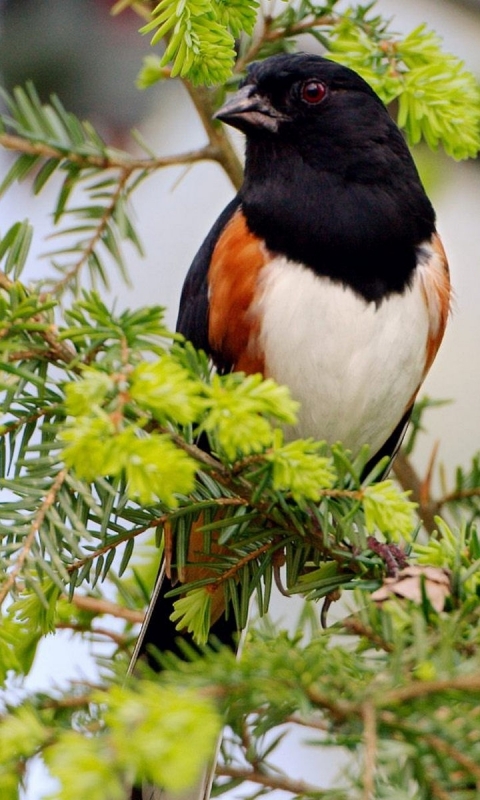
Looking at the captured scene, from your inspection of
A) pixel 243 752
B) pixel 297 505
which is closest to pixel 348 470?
pixel 297 505

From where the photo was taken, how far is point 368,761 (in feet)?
2.30

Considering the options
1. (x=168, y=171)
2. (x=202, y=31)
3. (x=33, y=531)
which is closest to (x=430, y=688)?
(x=33, y=531)

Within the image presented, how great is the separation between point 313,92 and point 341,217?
24cm

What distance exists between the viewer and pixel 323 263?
160 centimetres

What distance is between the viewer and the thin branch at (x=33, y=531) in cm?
93

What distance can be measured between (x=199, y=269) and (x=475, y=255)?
10.2 feet

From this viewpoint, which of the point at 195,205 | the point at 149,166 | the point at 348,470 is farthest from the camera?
the point at 195,205

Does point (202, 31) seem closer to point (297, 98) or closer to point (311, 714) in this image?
point (297, 98)

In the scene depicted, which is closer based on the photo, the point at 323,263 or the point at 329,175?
the point at 323,263

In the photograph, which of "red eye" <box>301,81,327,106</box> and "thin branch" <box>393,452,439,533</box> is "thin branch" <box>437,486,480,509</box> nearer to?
"thin branch" <box>393,452,439,533</box>

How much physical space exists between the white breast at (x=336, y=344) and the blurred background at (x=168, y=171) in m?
0.29

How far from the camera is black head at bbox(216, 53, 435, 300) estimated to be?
1.62 metres

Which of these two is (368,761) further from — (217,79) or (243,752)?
(217,79)

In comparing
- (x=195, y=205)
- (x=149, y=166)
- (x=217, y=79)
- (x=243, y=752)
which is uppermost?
(x=217, y=79)
